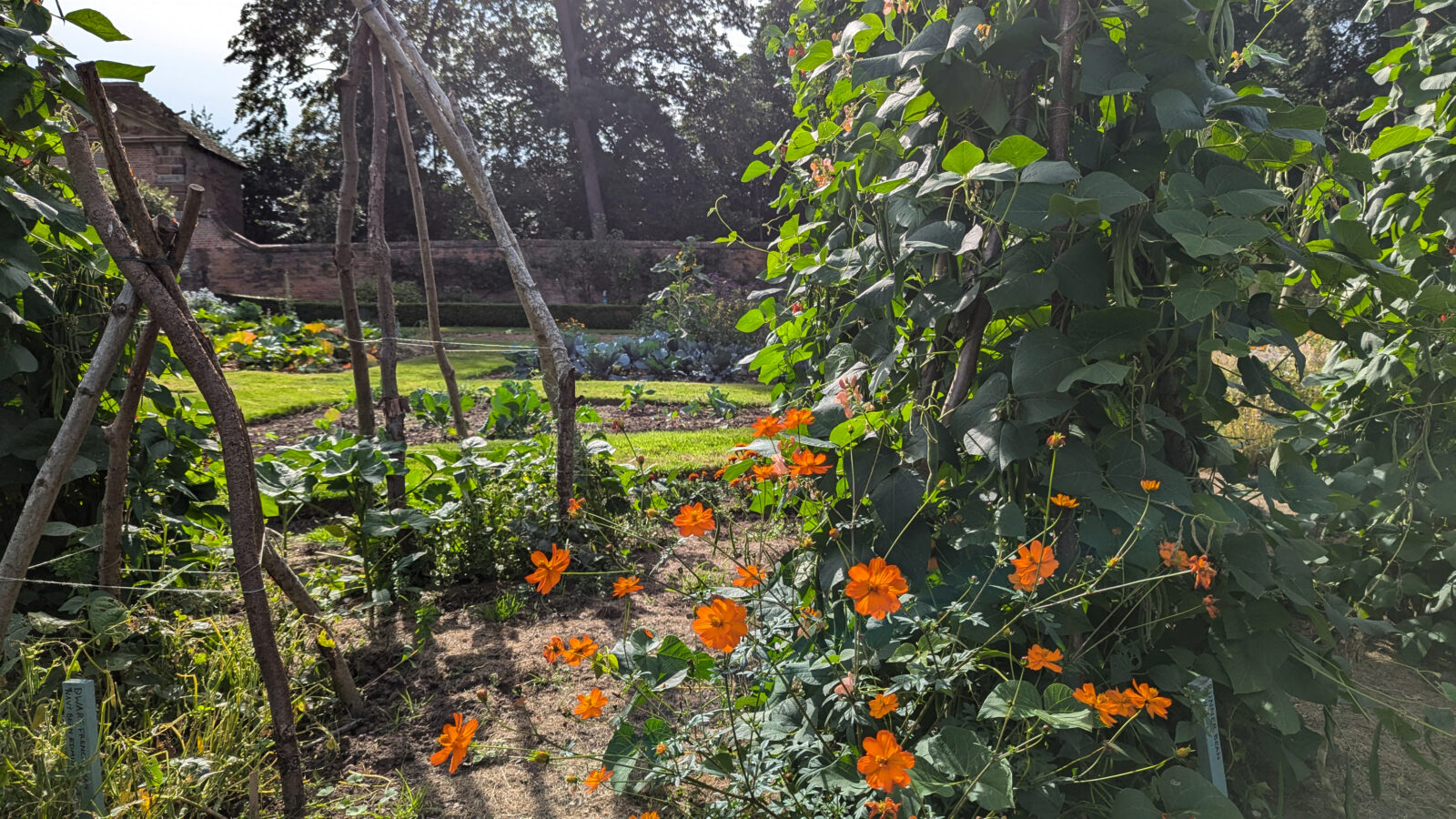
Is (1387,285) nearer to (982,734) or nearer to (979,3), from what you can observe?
(979,3)

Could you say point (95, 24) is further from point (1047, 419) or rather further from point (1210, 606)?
point (1210, 606)

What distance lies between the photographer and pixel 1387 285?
Answer: 45.4 inches

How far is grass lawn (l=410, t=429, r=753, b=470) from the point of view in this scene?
4.33m

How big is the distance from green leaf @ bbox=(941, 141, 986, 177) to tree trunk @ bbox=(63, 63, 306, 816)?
4.52ft

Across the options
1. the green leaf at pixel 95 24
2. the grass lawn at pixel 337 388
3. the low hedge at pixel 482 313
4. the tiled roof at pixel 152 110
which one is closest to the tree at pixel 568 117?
the tiled roof at pixel 152 110

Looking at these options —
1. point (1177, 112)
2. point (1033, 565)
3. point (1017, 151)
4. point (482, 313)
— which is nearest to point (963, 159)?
point (1017, 151)

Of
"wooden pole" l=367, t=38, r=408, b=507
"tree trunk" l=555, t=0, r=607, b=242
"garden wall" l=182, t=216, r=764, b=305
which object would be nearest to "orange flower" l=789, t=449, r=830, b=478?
"wooden pole" l=367, t=38, r=408, b=507

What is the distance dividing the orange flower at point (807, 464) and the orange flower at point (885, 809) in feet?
1.51

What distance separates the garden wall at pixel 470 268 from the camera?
1872 cm

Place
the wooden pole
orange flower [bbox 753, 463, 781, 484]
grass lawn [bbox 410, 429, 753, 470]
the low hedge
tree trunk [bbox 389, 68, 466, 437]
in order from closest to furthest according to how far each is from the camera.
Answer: orange flower [bbox 753, 463, 781, 484], the wooden pole, tree trunk [bbox 389, 68, 466, 437], grass lawn [bbox 410, 429, 753, 470], the low hedge

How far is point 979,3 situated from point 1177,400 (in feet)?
2.46

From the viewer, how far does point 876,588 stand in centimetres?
99

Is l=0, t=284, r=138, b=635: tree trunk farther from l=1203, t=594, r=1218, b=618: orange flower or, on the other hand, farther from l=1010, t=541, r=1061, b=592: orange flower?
l=1203, t=594, r=1218, b=618: orange flower

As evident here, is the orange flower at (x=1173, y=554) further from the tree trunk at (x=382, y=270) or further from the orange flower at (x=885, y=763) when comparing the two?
the tree trunk at (x=382, y=270)
